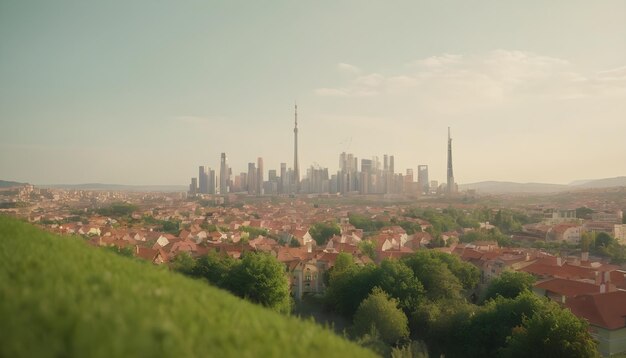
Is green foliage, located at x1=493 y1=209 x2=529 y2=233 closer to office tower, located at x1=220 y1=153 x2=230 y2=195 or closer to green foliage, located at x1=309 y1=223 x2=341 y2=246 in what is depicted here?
green foliage, located at x1=309 y1=223 x2=341 y2=246

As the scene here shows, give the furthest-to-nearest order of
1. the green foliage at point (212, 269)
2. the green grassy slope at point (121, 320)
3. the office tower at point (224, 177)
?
the office tower at point (224, 177) < the green foliage at point (212, 269) < the green grassy slope at point (121, 320)

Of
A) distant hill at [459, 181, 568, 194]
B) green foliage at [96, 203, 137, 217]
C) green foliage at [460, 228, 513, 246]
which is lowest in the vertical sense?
green foliage at [460, 228, 513, 246]

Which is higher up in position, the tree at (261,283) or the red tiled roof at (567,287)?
the tree at (261,283)

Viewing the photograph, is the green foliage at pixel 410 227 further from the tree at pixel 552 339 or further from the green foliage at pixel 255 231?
the tree at pixel 552 339

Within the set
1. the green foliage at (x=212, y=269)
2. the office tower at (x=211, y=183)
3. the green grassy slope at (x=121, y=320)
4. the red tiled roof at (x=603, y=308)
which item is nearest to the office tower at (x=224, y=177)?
the office tower at (x=211, y=183)

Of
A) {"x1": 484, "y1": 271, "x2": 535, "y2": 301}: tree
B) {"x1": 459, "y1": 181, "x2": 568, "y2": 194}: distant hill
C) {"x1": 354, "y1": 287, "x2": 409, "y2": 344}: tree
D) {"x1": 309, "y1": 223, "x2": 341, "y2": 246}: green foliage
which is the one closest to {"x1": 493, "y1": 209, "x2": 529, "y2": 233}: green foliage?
{"x1": 309, "y1": 223, "x2": 341, "y2": 246}: green foliage

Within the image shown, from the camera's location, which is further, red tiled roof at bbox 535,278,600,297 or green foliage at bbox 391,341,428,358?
red tiled roof at bbox 535,278,600,297
